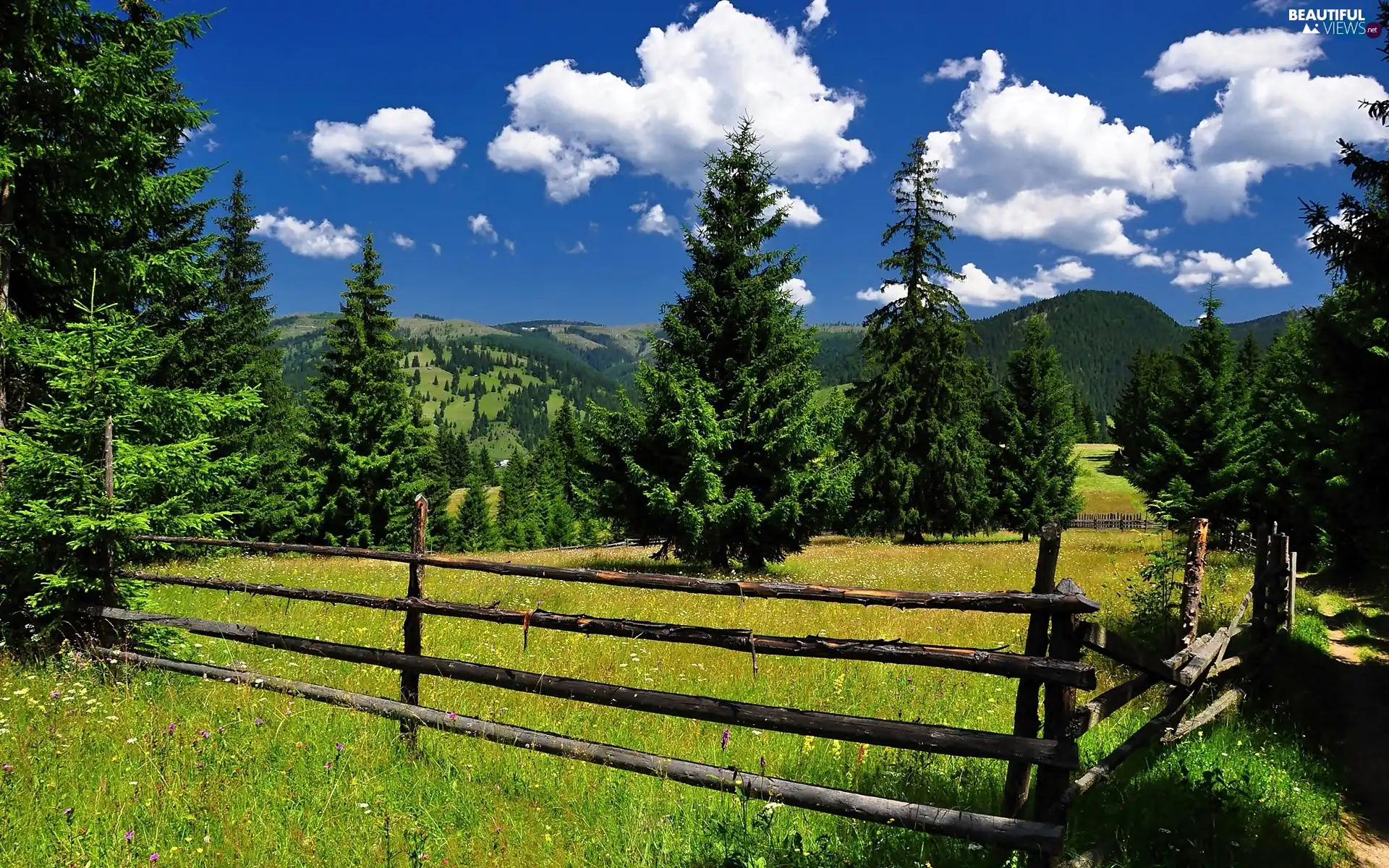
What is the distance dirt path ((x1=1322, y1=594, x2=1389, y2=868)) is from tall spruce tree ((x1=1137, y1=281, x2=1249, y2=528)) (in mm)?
16755

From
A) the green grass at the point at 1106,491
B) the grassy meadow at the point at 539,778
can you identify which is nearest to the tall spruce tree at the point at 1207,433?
the grassy meadow at the point at 539,778

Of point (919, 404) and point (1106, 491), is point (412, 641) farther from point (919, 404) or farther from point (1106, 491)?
point (1106, 491)

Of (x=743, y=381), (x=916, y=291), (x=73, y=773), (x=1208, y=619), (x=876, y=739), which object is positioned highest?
(x=916, y=291)

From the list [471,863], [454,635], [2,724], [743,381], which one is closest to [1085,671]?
[471,863]

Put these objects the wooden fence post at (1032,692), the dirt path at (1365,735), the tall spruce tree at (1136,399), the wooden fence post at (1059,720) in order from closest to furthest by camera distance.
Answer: the wooden fence post at (1059,720) < the wooden fence post at (1032,692) < the dirt path at (1365,735) < the tall spruce tree at (1136,399)

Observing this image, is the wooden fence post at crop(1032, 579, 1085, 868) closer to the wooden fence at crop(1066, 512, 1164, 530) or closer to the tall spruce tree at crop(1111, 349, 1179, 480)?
the wooden fence at crop(1066, 512, 1164, 530)

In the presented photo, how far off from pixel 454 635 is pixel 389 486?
2318cm

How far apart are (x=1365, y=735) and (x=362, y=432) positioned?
31.0 meters

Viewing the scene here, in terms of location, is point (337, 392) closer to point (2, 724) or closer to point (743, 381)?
point (743, 381)

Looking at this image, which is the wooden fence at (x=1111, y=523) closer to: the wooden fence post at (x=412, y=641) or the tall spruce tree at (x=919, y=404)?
the tall spruce tree at (x=919, y=404)

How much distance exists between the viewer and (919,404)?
1348 inches

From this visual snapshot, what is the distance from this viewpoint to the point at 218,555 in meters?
8.88

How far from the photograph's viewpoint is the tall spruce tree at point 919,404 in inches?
1330

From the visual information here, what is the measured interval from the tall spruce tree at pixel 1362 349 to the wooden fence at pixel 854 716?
567 centimetres
